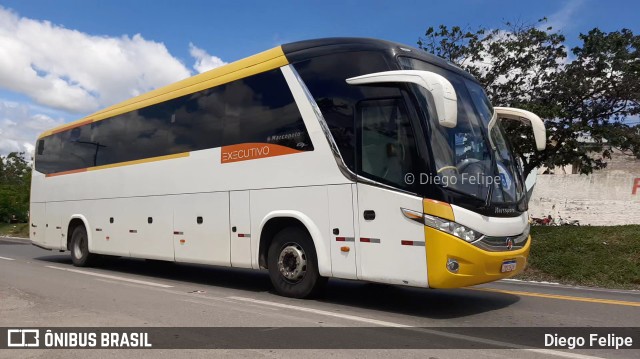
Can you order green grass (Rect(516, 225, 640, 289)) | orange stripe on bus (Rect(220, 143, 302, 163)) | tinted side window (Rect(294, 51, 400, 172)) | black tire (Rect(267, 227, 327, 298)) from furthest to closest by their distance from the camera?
green grass (Rect(516, 225, 640, 289)), orange stripe on bus (Rect(220, 143, 302, 163)), black tire (Rect(267, 227, 327, 298)), tinted side window (Rect(294, 51, 400, 172))

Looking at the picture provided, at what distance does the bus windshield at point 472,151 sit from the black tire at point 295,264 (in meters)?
2.28

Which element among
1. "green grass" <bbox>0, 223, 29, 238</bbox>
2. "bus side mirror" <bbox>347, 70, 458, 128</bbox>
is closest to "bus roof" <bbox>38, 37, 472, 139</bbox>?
"bus side mirror" <bbox>347, 70, 458, 128</bbox>

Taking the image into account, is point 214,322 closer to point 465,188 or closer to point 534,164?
point 465,188

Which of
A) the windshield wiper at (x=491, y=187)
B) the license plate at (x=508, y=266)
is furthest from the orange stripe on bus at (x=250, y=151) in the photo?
the license plate at (x=508, y=266)

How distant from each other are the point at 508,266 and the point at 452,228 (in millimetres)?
1097

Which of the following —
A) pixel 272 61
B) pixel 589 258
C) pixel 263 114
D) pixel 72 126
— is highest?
pixel 72 126

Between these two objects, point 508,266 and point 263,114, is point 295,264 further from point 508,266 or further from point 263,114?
point 508,266

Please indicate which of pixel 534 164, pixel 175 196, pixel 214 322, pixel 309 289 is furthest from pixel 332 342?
pixel 534 164

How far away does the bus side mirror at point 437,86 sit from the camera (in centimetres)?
571

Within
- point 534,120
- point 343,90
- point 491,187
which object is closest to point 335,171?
point 343,90

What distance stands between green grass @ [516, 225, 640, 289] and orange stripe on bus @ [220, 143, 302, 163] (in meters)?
6.97

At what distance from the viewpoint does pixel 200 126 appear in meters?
9.29

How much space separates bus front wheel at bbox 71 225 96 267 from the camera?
12.8 m

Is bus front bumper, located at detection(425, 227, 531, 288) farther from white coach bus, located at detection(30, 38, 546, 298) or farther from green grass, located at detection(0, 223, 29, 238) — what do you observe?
green grass, located at detection(0, 223, 29, 238)
